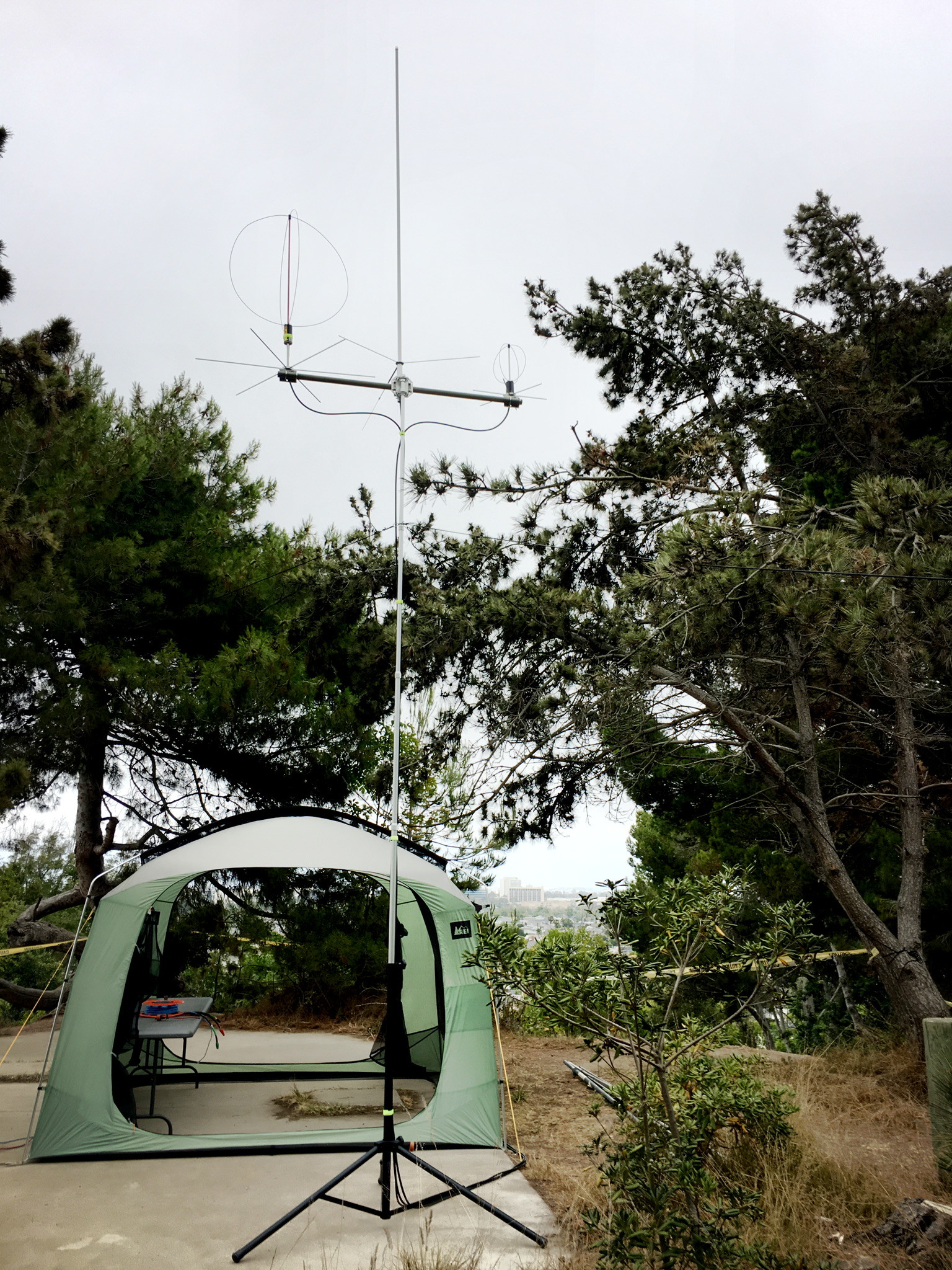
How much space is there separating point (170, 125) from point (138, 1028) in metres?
6.28

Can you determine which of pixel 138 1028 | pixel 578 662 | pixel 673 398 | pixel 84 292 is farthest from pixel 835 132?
pixel 138 1028

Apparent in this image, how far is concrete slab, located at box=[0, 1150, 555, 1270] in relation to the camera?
277 cm

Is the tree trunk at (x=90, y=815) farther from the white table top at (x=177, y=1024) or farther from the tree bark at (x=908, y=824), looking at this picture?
the tree bark at (x=908, y=824)

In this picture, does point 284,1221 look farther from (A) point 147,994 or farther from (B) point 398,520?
(A) point 147,994

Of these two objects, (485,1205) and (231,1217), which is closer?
(485,1205)

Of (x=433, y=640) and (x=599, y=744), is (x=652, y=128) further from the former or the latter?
(x=599, y=744)

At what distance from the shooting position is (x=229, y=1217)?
314cm

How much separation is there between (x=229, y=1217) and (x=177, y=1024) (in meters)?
1.90

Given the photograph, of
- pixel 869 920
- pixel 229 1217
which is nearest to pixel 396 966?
pixel 229 1217

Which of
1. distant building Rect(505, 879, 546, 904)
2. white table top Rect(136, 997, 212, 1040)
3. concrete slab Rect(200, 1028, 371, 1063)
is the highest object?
distant building Rect(505, 879, 546, 904)

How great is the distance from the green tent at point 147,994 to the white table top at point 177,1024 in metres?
0.13

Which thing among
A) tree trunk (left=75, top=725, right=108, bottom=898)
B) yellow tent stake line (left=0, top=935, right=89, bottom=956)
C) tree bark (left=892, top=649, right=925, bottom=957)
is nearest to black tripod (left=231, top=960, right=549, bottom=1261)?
yellow tent stake line (left=0, top=935, right=89, bottom=956)

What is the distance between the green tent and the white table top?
13 centimetres

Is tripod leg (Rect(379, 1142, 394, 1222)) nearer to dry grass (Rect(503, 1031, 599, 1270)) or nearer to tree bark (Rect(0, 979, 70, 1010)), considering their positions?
dry grass (Rect(503, 1031, 599, 1270))
